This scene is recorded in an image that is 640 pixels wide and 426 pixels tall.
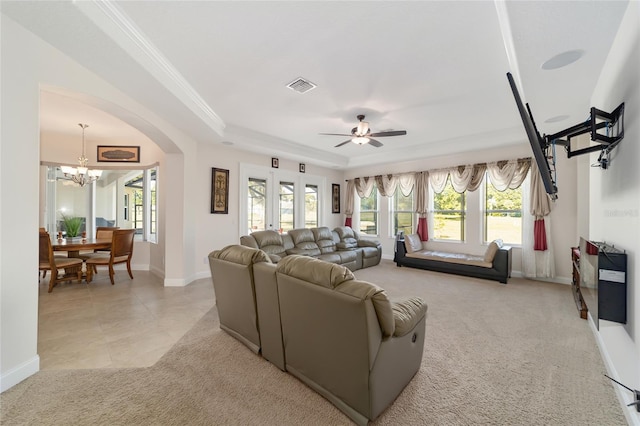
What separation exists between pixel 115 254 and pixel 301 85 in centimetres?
434

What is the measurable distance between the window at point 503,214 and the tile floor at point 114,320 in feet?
18.7

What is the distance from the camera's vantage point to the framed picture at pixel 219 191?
5.25 metres

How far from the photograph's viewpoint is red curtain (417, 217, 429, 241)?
645 centimetres

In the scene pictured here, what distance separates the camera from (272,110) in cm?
406

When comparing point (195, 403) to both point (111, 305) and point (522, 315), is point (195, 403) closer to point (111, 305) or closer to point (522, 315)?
point (111, 305)

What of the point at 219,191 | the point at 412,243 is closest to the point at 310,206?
the point at 219,191

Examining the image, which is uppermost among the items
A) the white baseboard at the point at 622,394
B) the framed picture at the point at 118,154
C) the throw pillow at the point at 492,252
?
the framed picture at the point at 118,154

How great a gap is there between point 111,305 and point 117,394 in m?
2.25

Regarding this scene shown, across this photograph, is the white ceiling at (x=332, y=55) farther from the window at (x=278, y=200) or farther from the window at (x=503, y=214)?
the window at (x=278, y=200)

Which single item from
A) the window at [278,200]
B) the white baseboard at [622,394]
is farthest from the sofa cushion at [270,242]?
the white baseboard at [622,394]

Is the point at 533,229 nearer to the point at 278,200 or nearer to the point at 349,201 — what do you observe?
the point at 349,201

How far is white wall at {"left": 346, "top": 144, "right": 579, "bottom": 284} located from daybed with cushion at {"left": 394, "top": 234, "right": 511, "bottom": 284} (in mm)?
405

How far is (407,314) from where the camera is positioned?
179 cm

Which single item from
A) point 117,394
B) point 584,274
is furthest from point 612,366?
Result: point 117,394
